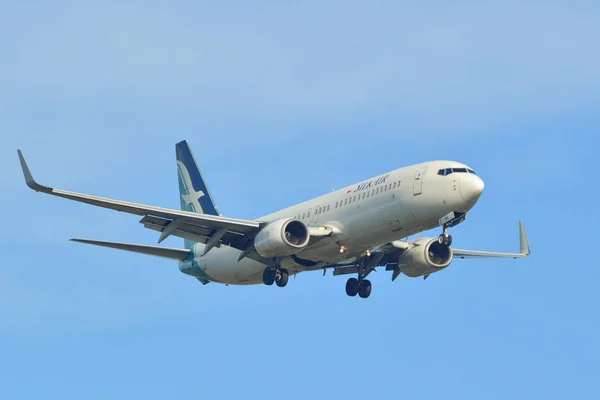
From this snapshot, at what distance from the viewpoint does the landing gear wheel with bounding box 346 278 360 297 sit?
67.9 metres

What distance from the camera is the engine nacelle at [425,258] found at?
6588cm

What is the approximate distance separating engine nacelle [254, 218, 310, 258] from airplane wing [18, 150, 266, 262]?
62.0 inches

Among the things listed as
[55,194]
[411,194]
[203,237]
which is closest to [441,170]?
[411,194]

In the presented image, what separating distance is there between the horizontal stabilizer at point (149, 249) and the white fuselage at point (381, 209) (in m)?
6.04

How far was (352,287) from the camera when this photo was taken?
223ft

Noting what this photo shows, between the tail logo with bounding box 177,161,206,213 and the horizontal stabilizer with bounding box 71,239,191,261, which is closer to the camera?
the horizontal stabilizer with bounding box 71,239,191,261

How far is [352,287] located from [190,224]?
36.2 ft

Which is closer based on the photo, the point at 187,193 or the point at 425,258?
the point at 425,258

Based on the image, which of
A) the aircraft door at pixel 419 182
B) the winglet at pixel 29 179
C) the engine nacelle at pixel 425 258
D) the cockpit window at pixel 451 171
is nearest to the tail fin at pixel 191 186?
the engine nacelle at pixel 425 258

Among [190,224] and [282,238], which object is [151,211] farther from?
[282,238]

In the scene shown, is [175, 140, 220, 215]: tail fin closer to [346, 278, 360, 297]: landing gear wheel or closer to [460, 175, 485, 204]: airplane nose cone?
[346, 278, 360, 297]: landing gear wheel

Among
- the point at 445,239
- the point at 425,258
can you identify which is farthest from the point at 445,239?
the point at 425,258

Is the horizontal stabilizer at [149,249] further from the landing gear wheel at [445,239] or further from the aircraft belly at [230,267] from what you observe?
the landing gear wheel at [445,239]

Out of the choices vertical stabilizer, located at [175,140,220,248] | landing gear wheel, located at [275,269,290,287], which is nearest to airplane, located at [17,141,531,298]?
landing gear wheel, located at [275,269,290,287]
